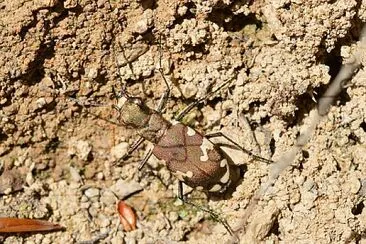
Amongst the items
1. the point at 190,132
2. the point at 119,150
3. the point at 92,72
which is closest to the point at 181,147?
the point at 190,132

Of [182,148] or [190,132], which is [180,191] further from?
[190,132]

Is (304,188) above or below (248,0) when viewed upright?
below

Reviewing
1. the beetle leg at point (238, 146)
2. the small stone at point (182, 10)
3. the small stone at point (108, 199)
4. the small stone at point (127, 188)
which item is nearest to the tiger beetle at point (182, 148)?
the beetle leg at point (238, 146)

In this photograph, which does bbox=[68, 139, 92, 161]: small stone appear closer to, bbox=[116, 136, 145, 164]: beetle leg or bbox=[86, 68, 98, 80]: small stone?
bbox=[116, 136, 145, 164]: beetle leg

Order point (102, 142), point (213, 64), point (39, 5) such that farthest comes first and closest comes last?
point (102, 142), point (213, 64), point (39, 5)

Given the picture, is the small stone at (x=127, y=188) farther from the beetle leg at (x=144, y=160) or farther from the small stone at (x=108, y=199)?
the beetle leg at (x=144, y=160)

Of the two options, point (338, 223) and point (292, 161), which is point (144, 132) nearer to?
point (292, 161)

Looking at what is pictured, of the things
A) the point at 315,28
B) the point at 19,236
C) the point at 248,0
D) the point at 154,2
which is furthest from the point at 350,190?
the point at 19,236

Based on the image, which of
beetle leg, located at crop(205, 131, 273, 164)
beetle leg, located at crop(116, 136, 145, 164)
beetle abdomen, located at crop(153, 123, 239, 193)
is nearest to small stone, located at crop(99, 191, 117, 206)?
beetle leg, located at crop(116, 136, 145, 164)
